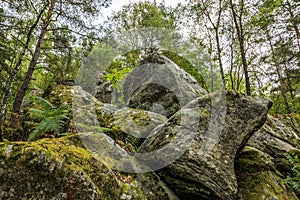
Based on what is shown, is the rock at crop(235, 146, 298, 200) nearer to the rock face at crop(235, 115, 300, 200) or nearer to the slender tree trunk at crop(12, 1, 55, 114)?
the rock face at crop(235, 115, 300, 200)

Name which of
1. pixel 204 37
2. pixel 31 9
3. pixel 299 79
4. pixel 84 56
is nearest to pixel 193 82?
pixel 84 56

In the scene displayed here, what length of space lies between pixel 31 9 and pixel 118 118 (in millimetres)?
5960

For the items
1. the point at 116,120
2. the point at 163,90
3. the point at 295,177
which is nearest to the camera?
the point at 295,177

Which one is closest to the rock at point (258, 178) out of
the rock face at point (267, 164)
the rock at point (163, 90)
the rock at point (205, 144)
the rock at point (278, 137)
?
the rock face at point (267, 164)

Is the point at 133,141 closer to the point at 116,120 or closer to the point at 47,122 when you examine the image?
the point at 116,120

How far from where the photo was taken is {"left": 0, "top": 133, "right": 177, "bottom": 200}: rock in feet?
8.09

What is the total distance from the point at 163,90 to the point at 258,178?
16.1 ft

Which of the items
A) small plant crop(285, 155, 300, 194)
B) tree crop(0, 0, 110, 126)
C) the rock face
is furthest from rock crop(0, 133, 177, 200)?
tree crop(0, 0, 110, 126)

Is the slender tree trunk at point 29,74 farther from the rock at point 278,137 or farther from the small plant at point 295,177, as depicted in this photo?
the small plant at point 295,177

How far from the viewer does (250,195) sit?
4340 mm

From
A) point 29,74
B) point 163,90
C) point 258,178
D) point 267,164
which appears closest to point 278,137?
point 267,164

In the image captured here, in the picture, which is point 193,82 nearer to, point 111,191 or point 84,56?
point 84,56

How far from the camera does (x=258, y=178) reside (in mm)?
4711

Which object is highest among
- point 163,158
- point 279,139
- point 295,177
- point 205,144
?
point 205,144
